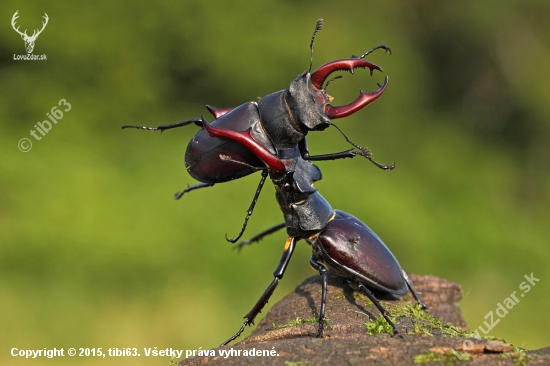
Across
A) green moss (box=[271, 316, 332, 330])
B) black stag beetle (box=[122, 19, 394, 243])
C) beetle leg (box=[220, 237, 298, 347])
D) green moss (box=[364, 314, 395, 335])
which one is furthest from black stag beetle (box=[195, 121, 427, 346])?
green moss (box=[364, 314, 395, 335])

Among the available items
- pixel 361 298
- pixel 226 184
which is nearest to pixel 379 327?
pixel 361 298

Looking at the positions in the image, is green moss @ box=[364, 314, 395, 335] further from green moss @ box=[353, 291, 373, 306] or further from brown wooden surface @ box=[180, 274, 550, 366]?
green moss @ box=[353, 291, 373, 306]

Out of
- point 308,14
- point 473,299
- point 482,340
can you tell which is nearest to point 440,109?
point 308,14

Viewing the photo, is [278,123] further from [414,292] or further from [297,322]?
[414,292]

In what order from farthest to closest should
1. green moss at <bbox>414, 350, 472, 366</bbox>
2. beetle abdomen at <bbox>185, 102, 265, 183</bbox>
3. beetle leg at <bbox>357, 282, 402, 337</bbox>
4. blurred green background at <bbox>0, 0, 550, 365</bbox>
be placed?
blurred green background at <bbox>0, 0, 550, 365</bbox>
beetle abdomen at <bbox>185, 102, 265, 183</bbox>
beetle leg at <bbox>357, 282, 402, 337</bbox>
green moss at <bbox>414, 350, 472, 366</bbox>

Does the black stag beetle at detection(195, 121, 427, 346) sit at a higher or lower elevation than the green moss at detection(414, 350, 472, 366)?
higher

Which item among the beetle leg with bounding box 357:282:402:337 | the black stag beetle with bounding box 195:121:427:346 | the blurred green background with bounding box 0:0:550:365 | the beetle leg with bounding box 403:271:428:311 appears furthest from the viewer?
the blurred green background with bounding box 0:0:550:365

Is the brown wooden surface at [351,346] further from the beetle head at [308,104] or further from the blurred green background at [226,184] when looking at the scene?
the blurred green background at [226,184]
